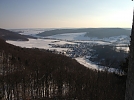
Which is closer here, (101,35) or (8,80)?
(8,80)

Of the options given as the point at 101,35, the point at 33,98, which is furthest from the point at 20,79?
the point at 101,35

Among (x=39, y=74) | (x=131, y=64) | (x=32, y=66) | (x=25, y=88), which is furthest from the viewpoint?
(x=32, y=66)

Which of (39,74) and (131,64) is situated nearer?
(131,64)

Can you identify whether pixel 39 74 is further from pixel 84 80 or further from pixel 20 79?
pixel 84 80

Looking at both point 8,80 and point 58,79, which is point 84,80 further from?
point 8,80

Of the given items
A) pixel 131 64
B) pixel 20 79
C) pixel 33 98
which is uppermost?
pixel 131 64

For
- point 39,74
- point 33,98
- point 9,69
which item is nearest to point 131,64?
point 33,98

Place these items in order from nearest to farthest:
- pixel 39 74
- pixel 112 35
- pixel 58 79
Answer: pixel 58 79 < pixel 39 74 < pixel 112 35

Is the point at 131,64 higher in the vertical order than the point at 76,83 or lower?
higher

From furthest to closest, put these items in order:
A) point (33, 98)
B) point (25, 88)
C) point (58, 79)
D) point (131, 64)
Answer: point (58, 79) → point (25, 88) → point (33, 98) → point (131, 64)
